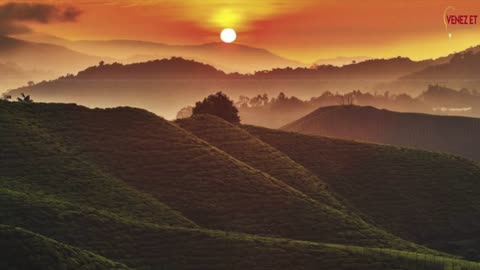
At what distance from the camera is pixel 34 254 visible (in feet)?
160

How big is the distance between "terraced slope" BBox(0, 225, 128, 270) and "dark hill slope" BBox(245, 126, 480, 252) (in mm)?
54309

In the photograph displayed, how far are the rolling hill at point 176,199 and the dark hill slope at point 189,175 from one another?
15 cm

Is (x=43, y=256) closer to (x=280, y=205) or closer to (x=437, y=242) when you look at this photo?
(x=280, y=205)

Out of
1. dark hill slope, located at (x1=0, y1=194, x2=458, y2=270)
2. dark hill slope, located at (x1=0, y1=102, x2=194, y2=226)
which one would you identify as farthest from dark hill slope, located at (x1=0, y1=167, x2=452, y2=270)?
dark hill slope, located at (x1=0, y1=102, x2=194, y2=226)

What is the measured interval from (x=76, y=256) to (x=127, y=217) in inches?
901

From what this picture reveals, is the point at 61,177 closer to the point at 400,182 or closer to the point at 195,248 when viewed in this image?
the point at 195,248

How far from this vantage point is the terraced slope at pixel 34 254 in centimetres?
4784

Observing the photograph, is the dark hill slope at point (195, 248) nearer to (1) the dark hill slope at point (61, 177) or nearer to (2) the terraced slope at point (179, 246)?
(2) the terraced slope at point (179, 246)

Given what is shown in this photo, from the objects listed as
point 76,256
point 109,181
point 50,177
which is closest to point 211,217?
point 109,181

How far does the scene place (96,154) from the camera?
310 ft

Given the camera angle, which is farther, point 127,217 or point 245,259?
point 127,217

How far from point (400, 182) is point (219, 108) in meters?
62.8

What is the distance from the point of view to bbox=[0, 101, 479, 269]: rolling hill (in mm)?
65500

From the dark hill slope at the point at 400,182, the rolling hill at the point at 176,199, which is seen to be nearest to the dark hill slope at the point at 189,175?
the rolling hill at the point at 176,199
